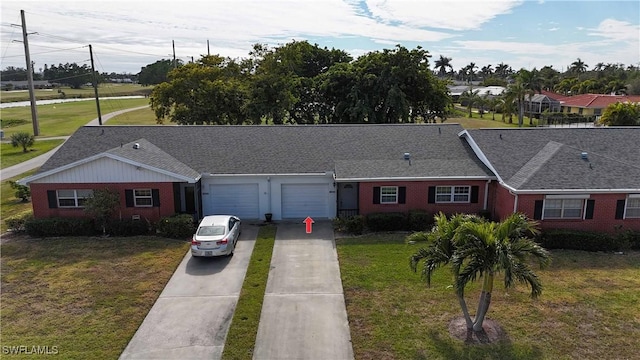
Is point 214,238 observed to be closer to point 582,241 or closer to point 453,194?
point 453,194

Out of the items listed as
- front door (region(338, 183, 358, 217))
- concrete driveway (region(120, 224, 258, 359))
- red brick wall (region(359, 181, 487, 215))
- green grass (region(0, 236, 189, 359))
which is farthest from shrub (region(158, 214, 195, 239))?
red brick wall (region(359, 181, 487, 215))

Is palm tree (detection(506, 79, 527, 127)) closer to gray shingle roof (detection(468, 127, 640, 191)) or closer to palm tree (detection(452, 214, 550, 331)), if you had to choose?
gray shingle roof (detection(468, 127, 640, 191))

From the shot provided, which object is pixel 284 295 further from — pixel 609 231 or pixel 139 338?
pixel 609 231

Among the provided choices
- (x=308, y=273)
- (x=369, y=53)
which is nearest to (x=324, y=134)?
(x=308, y=273)

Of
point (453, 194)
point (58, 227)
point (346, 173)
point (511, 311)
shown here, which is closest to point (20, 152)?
point (58, 227)

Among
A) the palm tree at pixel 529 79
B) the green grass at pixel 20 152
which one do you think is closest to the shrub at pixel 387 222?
the green grass at pixel 20 152

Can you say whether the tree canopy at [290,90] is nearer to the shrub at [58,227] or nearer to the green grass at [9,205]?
the green grass at [9,205]
